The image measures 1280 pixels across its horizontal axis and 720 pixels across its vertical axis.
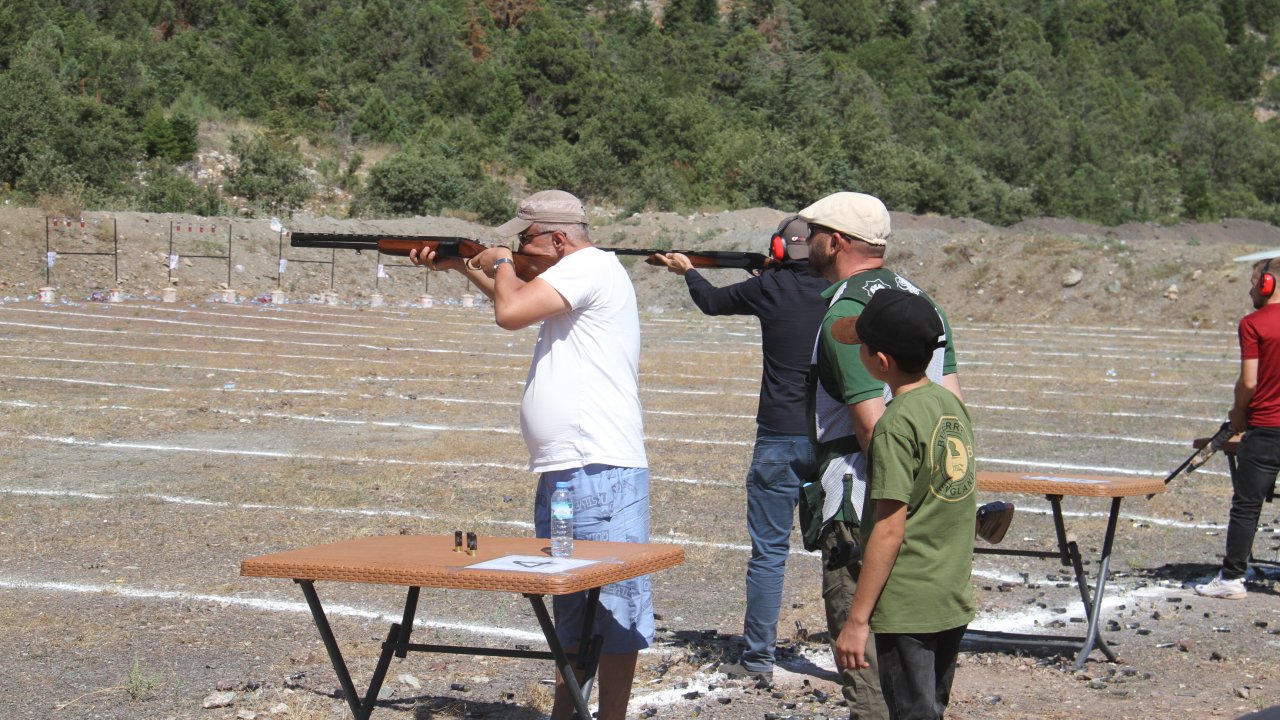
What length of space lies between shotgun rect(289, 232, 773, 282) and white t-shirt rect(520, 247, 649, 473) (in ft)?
0.78

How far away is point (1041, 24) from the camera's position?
101m

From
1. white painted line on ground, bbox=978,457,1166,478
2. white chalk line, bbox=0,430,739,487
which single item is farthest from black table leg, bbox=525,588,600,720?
white painted line on ground, bbox=978,457,1166,478

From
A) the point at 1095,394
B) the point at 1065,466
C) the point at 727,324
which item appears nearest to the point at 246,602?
the point at 1065,466

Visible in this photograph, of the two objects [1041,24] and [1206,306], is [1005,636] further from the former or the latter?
[1041,24]

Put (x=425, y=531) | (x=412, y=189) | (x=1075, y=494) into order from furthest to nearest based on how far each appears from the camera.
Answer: (x=412, y=189)
(x=425, y=531)
(x=1075, y=494)

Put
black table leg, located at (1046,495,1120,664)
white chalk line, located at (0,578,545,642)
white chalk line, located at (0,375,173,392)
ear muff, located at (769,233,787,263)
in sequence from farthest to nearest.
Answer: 1. white chalk line, located at (0,375,173,392)
2. white chalk line, located at (0,578,545,642)
3. black table leg, located at (1046,495,1120,664)
4. ear muff, located at (769,233,787,263)

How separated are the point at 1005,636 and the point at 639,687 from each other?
1745mm

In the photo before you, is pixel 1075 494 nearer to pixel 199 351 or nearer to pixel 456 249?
pixel 456 249

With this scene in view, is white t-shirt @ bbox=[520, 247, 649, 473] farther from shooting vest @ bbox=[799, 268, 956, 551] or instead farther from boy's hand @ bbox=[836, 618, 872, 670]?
boy's hand @ bbox=[836, 618, 872, 670]

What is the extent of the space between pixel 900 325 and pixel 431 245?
2492 millimetres

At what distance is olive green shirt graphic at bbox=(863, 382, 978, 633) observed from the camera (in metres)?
3.37

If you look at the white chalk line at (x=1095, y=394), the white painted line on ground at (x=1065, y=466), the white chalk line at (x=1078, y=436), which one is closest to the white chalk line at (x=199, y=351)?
the white chalk line at (x=1095, y=394)

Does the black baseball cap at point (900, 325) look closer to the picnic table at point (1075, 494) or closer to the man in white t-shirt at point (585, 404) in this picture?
the man in white t-shirt at point (585, 404)

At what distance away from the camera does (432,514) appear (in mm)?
8758
